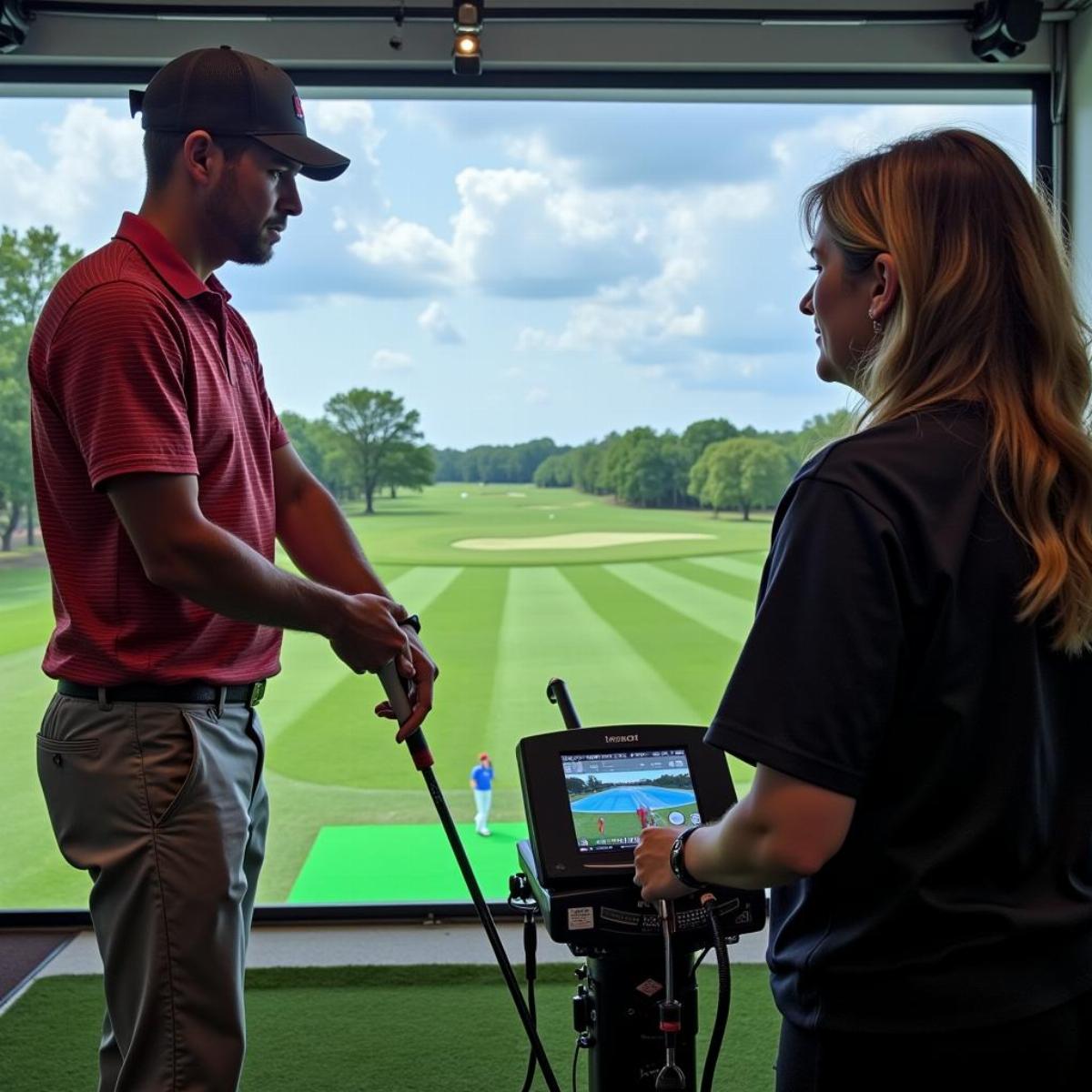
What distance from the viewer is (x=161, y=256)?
1788 mm

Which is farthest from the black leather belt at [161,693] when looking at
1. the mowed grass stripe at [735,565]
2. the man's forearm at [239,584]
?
the mowed grass stripe at [735,565]

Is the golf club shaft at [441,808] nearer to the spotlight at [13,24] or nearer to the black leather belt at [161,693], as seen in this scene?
the black leather belt at [161,693]

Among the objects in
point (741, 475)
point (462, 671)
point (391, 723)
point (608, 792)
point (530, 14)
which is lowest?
point (391, 723)

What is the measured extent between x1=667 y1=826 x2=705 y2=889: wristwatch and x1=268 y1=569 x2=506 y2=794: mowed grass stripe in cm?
283

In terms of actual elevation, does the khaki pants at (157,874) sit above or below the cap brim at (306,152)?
below

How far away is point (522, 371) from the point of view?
4.06m

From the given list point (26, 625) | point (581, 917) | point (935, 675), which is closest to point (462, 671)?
point (26, 625)

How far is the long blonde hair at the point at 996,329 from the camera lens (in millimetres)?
1029

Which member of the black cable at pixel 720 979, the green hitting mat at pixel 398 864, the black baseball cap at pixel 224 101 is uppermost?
the black baseball cap at pixel 224 101

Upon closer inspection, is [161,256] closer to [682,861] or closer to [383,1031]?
[682,861]

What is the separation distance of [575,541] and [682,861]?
10.3 feet

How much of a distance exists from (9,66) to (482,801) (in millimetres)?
2877

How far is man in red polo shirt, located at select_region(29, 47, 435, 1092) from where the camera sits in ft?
5.31

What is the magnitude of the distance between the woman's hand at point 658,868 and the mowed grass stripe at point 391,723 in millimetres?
2765
